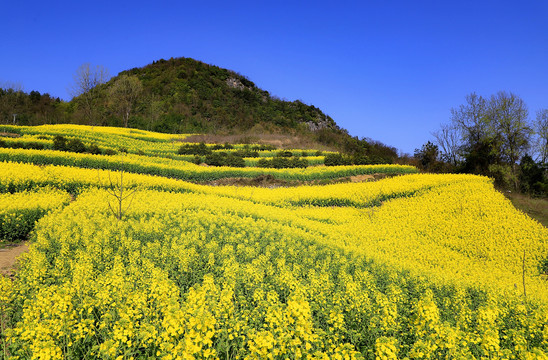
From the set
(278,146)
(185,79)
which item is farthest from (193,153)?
(185,79)

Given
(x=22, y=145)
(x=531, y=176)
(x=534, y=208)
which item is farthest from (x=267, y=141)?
(x=534, y=208)

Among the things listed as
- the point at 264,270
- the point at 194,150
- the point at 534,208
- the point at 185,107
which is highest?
the point at 185,107

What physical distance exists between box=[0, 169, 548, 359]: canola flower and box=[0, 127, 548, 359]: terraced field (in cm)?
6

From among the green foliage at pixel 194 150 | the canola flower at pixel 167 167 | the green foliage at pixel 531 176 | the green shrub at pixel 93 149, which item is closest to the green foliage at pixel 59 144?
the green shrub at pixel 93 149

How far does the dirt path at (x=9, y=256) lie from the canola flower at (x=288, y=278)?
39.8 inches

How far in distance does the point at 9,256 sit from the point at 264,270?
9623 mm

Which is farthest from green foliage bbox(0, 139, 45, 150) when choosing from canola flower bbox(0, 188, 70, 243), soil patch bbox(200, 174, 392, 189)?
canola flower bbox(0, 188, 70, 243)

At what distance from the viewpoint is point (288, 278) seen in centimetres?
642

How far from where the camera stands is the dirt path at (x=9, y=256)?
10242mm

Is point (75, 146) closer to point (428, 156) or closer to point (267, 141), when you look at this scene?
point (267, 141)

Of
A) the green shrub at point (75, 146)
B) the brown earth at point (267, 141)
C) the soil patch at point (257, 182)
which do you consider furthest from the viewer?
the brown earth at point (267, 141)

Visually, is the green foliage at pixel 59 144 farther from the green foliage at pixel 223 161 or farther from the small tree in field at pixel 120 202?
the green foliage at pixel 223 161

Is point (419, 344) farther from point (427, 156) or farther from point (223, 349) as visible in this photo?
point (427, 156)

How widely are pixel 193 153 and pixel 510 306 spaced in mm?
33594
